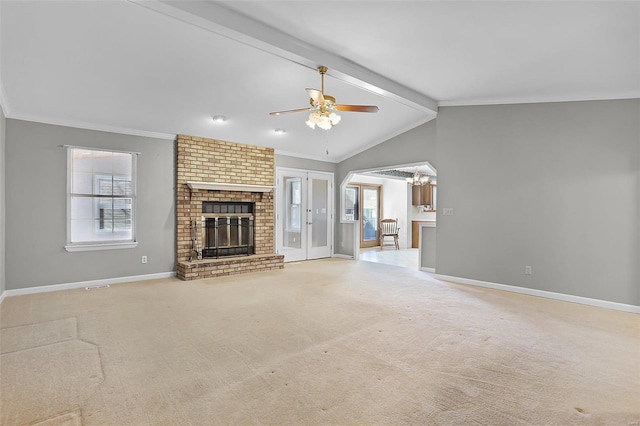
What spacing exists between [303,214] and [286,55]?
4.64 meters

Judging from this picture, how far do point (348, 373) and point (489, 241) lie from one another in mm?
3700

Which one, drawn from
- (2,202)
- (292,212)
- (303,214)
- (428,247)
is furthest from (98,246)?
(428,247)

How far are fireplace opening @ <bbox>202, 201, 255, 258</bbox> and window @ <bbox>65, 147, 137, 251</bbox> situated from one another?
1253 mm

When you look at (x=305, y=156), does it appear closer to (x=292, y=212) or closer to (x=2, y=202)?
(x=292, y=212)

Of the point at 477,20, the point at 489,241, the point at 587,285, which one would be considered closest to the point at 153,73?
the point at 477,20

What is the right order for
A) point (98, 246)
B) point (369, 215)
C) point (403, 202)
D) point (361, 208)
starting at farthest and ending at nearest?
point (403, 202) < point (369, 215) < point (361, 208) < point (98, 246)

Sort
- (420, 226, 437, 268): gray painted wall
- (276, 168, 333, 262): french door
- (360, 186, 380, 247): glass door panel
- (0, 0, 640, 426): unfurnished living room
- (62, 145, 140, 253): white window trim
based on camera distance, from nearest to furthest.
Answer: (0, 0, 640, 426): unfurnished living room
(62, 145, 140, 253): white window trim
(420, 226, 437, 268): gray painted wall
(276, 168, 333, 262): french door
(360, 186, 380, 247): glass door panel

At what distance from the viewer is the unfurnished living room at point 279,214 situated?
236 cm

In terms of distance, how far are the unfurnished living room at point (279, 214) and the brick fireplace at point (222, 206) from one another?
39 mm

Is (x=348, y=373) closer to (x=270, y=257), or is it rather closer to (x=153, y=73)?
(x=153, y=73)

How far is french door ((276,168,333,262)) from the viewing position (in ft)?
24.9

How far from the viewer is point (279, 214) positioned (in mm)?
7516

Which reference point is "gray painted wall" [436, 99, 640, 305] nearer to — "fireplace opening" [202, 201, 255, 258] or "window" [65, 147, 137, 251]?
"fireplace opening" [202, 201, 255, 258]

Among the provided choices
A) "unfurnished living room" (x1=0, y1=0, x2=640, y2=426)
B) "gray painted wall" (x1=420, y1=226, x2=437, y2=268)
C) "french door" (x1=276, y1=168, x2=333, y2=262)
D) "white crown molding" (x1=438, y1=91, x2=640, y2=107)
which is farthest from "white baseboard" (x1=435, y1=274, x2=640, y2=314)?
"french door" (x1=276, y1=168, x2=333, y2=262)
